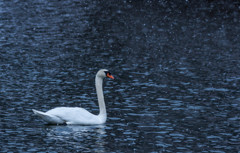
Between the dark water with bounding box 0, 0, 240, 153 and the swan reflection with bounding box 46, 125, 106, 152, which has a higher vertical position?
the dark water with bounding box 0, 0, 240, 153

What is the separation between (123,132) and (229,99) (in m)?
8.19

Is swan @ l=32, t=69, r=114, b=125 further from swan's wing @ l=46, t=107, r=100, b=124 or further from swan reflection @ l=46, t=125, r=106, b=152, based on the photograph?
swan reflection @ l=46, t=125, r=106, b=152

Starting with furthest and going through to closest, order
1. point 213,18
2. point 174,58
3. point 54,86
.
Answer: point 213,18
point 174,58
point 54,86

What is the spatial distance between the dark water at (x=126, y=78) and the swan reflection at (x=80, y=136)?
0.12 ft

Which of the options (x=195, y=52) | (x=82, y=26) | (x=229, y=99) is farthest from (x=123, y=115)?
(x=82, y=26)

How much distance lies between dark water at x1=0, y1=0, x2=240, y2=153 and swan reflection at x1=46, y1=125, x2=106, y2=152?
0.12 feet

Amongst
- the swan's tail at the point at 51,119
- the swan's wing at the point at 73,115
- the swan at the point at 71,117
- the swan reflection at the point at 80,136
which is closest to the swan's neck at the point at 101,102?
the swan at the point at 71,117

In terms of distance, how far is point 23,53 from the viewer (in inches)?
1593

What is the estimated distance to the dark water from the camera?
21.0 metres

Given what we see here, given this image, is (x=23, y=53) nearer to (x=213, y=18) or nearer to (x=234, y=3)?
(x=213, y=18)

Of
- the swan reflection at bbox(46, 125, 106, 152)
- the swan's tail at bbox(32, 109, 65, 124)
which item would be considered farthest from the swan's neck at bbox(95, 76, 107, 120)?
the swan's tail at bbox(32, 109, 65, 124)

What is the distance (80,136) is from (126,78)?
1211cm

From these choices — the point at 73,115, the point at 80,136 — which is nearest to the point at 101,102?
the point at 73,115

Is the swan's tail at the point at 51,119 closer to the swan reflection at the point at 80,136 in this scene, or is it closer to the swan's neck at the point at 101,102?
the swan reflection at the point at 80,136
